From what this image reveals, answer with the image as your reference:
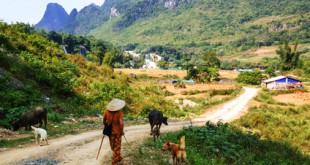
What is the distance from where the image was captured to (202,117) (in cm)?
2803

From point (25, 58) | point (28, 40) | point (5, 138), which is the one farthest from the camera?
point (28, 40)

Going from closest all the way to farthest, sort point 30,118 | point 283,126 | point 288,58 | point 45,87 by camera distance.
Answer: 1. point 30,118
2. point 45,87
3. point 283,126
4. point 288,58

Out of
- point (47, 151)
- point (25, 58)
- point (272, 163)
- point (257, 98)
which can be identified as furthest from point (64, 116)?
point (257, 98)

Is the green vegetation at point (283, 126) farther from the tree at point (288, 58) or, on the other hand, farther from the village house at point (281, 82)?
the tree at point (288, 58)

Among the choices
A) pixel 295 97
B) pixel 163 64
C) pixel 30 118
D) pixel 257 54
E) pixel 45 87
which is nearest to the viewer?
pixel 30 118

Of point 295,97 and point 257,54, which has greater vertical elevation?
point 257,54

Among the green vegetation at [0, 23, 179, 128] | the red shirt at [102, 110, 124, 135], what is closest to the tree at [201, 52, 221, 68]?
the green vegetation at [0, 23, 179, 128]

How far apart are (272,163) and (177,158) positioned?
27.6 ft

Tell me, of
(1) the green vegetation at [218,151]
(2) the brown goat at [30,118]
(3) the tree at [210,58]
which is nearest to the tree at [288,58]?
(3) the tree at [210,58]

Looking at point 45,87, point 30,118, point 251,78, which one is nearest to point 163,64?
point 251,78

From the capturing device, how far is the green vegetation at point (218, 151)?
10469 mm

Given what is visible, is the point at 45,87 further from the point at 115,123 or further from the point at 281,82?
the point at 281,82

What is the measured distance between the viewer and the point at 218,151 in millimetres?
13172

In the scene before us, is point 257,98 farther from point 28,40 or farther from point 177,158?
point 177,158
